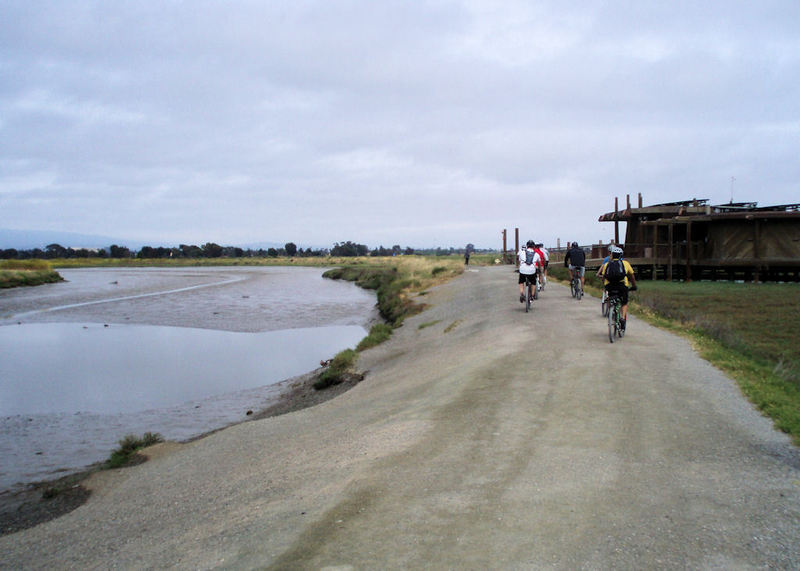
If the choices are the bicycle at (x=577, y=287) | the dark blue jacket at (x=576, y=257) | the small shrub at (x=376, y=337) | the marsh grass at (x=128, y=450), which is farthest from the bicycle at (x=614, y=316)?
the marsh grass at (x=128, y=450)

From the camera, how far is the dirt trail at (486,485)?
4.51m

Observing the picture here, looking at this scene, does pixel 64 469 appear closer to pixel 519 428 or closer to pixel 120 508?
pixel 120 508

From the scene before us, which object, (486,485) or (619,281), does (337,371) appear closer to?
(619,281)

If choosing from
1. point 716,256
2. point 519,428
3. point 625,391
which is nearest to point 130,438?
point 519,428

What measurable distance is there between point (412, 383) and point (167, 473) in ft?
16.5

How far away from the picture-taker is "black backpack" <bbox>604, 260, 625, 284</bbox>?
13.2 meters

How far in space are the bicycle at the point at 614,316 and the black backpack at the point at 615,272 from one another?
41 centimetres

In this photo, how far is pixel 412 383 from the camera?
12.3 metres

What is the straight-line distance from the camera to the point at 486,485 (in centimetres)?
558

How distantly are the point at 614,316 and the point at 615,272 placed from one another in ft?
3.26

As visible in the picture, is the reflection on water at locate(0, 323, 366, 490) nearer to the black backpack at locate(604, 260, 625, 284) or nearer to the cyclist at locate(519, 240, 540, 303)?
the cyclist at locate(519, 240, 540, 303)

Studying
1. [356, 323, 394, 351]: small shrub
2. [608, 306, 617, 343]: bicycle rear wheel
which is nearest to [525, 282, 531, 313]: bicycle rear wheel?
[356, 323, 394, 351]: small shrub

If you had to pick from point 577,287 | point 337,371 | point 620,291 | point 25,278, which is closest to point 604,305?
point 620,291

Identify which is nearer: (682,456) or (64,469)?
(682,456)
